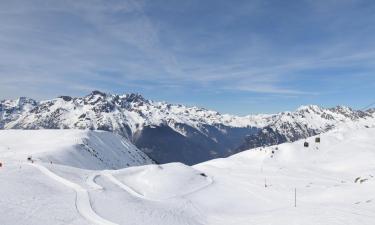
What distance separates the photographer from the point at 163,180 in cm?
6619

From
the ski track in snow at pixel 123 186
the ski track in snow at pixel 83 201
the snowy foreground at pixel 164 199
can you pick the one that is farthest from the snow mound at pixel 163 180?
the ski track in snow at pixel 83 201

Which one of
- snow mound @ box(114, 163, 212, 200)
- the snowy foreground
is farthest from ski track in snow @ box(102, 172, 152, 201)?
snow mound @ box(114, 163, 212, 200)

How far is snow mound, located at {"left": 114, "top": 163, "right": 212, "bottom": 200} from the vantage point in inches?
2359

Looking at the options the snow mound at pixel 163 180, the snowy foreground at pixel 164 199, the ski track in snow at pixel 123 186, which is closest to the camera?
the snowy foreground at pixel 164 199

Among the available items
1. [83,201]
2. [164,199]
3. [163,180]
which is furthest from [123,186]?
[83,201]

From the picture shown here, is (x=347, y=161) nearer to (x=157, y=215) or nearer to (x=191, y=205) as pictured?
(x=191, y=205)

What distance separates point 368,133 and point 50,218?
188 metres

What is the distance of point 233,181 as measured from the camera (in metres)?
74.3

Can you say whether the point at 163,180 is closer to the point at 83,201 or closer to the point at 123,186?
the point at 123,186

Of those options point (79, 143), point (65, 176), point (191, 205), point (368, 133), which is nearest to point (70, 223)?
point (191, 205)

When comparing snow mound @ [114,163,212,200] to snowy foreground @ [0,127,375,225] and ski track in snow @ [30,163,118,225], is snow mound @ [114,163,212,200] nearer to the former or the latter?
snowy foreground @ [0,127,375,225]

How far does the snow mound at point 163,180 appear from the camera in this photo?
59.9m

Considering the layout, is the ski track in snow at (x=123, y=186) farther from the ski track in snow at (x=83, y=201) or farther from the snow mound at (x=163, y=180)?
the ski track in snow at (x=83, y=201)

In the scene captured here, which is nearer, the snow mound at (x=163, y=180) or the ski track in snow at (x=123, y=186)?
the ski track in snow at (x=123, y=186)
